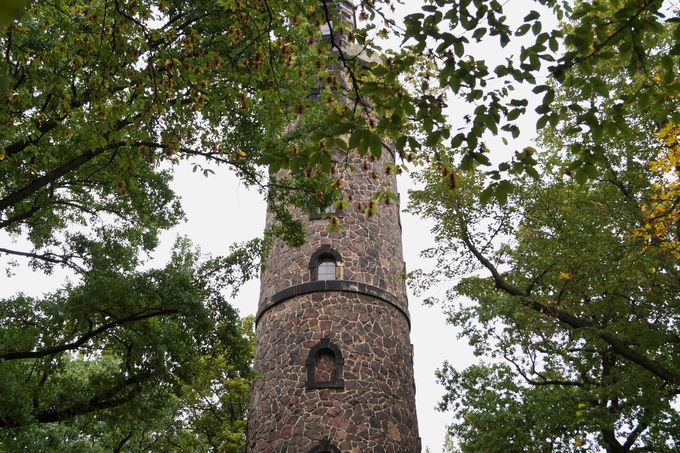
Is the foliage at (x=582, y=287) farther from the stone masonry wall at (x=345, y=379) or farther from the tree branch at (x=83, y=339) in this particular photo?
the tree branch at (x=83, y=339)

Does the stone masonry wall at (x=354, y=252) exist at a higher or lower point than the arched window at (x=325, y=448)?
higher

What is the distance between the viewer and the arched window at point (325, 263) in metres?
13.7

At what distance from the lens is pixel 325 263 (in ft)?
46.0

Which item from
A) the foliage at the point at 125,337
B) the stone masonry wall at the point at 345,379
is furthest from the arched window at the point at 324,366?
the foliage at the point at 125,337

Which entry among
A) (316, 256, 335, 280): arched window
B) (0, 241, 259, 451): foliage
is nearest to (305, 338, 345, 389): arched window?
(316, 256, 335, 280): arched window

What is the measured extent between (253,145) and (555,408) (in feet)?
29.9

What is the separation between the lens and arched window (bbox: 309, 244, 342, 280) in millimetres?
13734

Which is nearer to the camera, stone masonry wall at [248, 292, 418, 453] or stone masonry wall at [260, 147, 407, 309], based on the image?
stone masonry wall at [248, 292, 418, 453]

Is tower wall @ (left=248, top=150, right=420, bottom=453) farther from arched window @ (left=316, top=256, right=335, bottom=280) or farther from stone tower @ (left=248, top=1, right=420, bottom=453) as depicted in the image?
arched window @ (left=316, top=256, right=335, bottom=280)

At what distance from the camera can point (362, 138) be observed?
390cm

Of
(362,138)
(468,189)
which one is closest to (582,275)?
(468,189)

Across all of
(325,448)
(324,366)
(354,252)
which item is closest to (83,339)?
(325,448)

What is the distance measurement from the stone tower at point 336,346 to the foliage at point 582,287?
1.54 metres

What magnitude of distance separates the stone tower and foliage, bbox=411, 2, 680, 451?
5.05 feet
